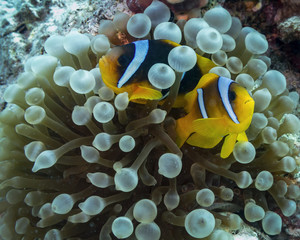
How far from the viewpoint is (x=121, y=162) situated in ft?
3.70

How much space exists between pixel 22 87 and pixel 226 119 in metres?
0.90

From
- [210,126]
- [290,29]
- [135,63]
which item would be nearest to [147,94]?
[135,63]

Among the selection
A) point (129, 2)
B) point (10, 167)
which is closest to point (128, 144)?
point (10, 167)

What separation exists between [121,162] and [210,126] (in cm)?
35

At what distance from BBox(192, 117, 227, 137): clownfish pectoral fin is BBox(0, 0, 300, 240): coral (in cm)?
10

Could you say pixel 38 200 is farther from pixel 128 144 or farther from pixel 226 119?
pixel 226 119

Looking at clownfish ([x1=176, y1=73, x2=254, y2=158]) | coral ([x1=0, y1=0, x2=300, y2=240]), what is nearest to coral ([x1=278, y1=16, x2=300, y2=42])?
coral ([x1=0, y1=0, x2=300, y2=240])

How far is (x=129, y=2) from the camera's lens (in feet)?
5.14

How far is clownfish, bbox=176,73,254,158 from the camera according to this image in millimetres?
1021

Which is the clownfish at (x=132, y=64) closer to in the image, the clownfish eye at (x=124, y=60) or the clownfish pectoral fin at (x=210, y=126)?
the clownfish eye at (x=124, y=60)

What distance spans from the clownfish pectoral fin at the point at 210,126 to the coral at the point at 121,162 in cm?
10

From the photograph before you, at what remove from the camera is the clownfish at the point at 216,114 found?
1.02m

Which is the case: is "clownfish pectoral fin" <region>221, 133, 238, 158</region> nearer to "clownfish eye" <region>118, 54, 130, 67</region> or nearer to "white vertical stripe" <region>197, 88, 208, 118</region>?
"white vertical stripe" <region>197, 88, 208, 118</region>

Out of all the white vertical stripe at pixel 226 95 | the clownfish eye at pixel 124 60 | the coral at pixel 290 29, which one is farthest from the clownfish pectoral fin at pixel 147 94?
the coral at pixel 290 29
